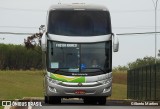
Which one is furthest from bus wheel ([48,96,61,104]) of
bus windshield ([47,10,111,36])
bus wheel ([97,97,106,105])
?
bus windshield ([47,10,111,36])

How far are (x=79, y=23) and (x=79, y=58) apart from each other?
5.29ft

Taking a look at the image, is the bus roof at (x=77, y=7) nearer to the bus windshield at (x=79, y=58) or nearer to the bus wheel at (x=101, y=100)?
the bus windshield at (x=79, y=58)

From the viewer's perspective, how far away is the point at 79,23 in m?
26.8

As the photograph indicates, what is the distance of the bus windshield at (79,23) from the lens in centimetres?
2642

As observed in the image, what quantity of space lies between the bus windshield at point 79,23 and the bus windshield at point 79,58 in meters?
0.56

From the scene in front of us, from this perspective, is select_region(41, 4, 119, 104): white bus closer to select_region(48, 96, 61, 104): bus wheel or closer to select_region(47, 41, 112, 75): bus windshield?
select_region(47, 41, 112, 75): bus windshield

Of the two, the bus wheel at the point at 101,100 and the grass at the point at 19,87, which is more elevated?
the bus wheel at the point at 101,100

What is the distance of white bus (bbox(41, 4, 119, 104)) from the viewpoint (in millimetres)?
26219

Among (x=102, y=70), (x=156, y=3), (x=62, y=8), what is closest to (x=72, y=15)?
(x=62, y=8)

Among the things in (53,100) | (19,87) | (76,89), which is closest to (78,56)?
(76,89)

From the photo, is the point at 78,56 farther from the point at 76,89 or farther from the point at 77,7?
the point at 77,7

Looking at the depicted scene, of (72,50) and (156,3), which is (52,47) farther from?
(156,3)

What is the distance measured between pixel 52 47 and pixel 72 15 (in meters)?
1.84

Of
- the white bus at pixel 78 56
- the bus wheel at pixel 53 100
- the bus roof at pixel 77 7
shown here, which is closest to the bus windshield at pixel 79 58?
the white bus at pixel 78 56
